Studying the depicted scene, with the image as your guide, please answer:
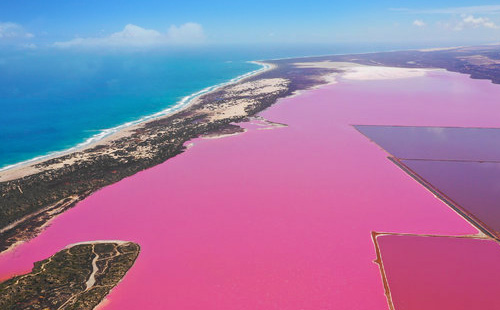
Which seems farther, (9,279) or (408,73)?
(408,73)

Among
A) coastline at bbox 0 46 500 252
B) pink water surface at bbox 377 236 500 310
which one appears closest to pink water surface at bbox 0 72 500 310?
pink water surface at bbox 377 236 500 310

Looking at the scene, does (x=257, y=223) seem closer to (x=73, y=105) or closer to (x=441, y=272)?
(x=441, y=272)

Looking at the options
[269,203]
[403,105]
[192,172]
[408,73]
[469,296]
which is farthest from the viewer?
[408,73]

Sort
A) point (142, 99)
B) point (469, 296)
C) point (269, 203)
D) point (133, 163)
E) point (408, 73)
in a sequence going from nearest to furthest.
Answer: point (469, 296) → point (269, 203) → point (133, 163) → point (142, 99) → point (408, 73)

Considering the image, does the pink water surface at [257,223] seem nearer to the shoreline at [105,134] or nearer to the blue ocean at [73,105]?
the shoreline at [105,134]

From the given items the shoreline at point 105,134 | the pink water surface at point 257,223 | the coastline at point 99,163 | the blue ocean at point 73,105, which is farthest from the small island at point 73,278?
the blue ocean at point 73,105

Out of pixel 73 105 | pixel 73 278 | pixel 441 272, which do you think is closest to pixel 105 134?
pixel 73 105

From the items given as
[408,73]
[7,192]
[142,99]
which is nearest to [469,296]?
[7,192]

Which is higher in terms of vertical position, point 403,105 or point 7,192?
point 403,105

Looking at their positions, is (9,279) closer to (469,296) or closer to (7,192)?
(7,192)
